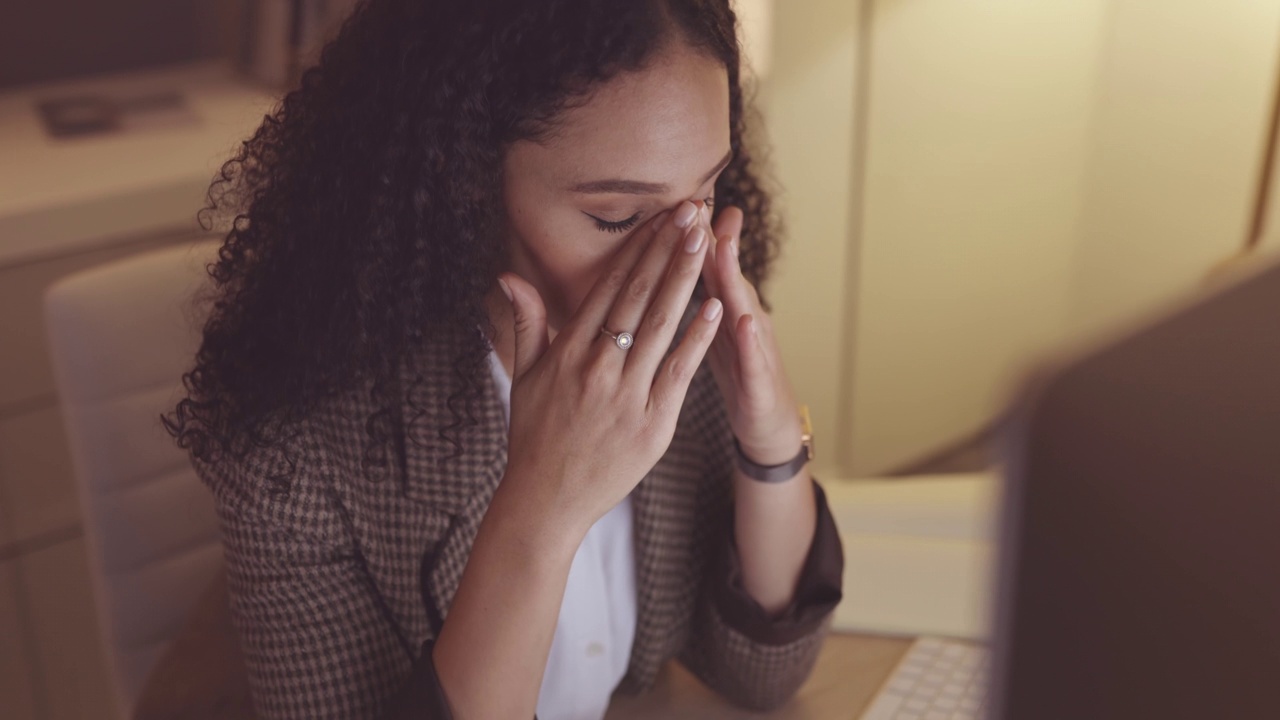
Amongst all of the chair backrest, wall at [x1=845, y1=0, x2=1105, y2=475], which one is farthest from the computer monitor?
wall at [x1=845, y1=0, x2=1105, y2=475]

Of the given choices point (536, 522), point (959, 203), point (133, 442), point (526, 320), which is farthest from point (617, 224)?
point (959, 203)

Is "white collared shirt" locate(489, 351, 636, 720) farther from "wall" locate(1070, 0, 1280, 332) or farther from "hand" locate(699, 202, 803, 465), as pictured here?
"wall" locate(1070, 0, 1280, 332)

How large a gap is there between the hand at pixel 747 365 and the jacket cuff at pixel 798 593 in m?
0.08

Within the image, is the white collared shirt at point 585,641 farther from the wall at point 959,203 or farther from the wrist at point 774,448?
the wall at point 959,203

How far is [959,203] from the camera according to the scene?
2.36 m

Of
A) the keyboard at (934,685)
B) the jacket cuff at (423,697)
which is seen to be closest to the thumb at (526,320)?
the jacket cuff at (423,697)

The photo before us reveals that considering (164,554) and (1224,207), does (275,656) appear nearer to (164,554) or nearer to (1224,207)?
(164,554)

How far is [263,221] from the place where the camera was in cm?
99

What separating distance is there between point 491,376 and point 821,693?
0.39 metres

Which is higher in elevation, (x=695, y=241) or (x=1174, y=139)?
(x=695, y=241)

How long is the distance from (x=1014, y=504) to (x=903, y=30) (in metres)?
1.99

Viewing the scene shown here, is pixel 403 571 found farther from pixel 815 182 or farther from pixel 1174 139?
pixel 1174 139

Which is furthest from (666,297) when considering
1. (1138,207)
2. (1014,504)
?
(1138,207)

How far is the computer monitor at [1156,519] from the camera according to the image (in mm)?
274
